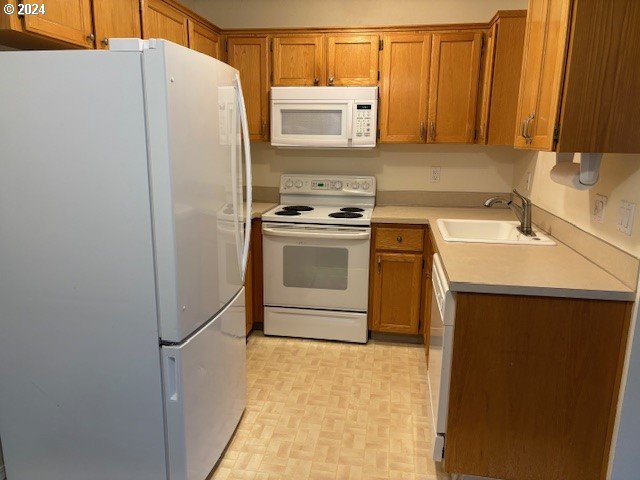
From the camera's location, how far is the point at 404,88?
10.3 feet

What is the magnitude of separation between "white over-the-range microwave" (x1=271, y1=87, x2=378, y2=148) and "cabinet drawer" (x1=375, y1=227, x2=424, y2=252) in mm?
635

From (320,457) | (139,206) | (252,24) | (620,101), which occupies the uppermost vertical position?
(252,24)

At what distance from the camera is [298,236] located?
121 inches

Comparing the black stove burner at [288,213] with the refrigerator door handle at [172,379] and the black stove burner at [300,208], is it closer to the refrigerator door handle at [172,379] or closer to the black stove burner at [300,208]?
the black stove burner at [300,208]

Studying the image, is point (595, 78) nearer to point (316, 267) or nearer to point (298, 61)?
point (316, 267)

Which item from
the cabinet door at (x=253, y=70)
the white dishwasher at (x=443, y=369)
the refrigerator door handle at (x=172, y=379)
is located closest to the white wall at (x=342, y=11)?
the cabinet door at (x=253, y=70)

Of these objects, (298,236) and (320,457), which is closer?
(320,457)

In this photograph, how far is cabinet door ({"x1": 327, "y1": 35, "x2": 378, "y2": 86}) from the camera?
312cm

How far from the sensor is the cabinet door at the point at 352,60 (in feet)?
10.2

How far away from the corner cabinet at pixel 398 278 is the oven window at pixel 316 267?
211 millimetres

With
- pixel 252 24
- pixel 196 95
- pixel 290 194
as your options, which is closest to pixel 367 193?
pixel 290 194

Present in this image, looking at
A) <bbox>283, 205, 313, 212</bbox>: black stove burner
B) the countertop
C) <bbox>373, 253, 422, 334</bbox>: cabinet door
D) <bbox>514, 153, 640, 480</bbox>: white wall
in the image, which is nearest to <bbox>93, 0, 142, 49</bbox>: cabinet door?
<bbox>283, 205, 313, 212</bbox>: black stove burner

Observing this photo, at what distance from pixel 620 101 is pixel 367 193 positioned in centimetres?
214

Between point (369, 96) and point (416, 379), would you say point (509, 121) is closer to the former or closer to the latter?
point (369, 96)
